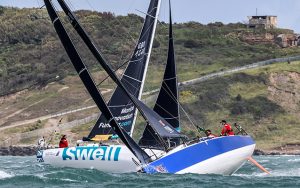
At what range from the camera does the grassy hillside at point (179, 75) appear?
89.0 meters

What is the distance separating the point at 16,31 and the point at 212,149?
321 ft

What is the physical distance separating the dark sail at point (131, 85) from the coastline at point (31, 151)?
113 ft

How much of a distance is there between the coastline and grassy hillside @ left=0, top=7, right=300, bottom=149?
150cm

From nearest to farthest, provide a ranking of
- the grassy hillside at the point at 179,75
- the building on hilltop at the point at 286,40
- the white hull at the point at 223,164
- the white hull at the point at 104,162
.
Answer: the white hull at the point at 223,164 < the white hull at the point at 104,162 < the grassy hillside at the point at 179,75 < the building on hilltop at the point at 286,40

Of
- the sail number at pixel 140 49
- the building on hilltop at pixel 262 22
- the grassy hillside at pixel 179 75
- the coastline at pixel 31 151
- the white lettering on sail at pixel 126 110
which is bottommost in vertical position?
the coastline at pixel 31 151

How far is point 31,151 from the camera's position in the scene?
81.2m

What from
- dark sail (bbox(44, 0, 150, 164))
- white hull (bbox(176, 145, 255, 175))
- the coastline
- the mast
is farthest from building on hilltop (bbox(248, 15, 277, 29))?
dark sail (bbox(44, 0, 150, 164))

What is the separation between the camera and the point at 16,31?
13388 centimetres

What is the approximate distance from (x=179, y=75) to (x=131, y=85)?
2334 inches

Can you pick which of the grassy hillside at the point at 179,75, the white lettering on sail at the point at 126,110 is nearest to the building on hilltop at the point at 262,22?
the grassy hillside at the point at 179,75

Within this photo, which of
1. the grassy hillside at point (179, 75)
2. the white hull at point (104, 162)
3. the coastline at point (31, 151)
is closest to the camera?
the white hull at point (104, 162)

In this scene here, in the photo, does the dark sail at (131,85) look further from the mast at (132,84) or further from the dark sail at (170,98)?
the dark sail at (170,98)

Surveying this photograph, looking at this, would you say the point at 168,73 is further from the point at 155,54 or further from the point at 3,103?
the point at 155,54

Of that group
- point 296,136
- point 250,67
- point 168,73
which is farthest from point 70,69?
point 168,73
